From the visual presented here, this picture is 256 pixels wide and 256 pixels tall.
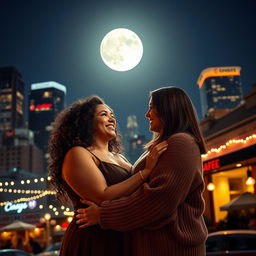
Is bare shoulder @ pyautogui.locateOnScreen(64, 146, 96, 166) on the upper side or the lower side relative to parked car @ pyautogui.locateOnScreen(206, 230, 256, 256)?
upper

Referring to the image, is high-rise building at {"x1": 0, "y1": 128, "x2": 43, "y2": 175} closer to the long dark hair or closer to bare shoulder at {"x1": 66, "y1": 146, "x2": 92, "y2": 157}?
bare shoulder at {"x1": 66, "y1": 146, "x2": 92, "y2": 157}

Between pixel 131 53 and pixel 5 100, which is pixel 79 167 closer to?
pixel 131 53

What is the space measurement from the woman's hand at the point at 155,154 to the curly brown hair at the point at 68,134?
25.6 inches

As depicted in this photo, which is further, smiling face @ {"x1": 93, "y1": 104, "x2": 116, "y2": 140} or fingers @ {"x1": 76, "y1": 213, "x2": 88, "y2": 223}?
smiling face @ {"x1": 93, "y1": 104, "x2": 116, "y2": 140}

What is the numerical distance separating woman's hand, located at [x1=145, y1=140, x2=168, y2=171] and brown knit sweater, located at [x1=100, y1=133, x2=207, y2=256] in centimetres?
3

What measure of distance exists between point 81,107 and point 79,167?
27.6 inches

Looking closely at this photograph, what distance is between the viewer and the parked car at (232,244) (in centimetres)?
790

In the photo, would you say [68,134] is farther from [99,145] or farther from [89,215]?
[89,215]

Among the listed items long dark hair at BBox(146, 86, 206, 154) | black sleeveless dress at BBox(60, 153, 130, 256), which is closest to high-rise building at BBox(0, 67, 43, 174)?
black sleeveless dress at BBox(60, 153, 130, 256)

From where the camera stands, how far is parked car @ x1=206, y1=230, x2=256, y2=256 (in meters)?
7.90

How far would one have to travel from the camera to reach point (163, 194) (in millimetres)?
2377

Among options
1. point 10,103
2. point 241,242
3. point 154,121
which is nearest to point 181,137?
point 154,121

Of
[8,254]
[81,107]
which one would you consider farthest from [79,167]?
[8,254]

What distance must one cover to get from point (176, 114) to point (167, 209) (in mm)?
726
